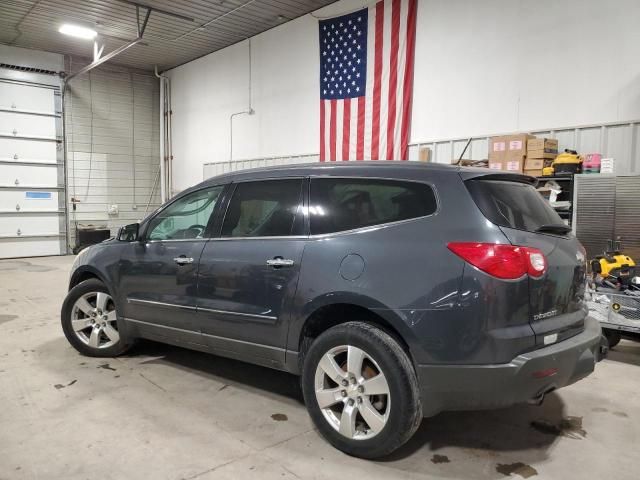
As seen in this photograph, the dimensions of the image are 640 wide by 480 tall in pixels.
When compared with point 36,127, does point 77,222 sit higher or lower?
lower

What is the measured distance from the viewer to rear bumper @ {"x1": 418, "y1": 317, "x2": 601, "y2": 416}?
7.53 feet

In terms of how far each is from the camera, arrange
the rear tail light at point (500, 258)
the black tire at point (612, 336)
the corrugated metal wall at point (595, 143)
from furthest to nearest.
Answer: the corrugated metal wall at point (595, 143) → the black tire at point (612, 336) → the rear tail light at point (500, 258)

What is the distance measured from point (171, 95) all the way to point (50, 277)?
24.2 ft

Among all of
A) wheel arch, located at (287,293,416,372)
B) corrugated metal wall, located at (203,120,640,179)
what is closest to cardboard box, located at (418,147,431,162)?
corrugated metal wall, located at (203,120,640,179)

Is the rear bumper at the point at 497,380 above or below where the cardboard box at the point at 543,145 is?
below

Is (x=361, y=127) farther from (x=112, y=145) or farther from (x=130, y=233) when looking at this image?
(x=112, y=145)

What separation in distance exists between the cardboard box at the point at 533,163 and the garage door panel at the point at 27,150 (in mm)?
12070

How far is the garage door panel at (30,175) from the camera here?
12.4 metres

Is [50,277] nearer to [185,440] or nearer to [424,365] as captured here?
[185,440]

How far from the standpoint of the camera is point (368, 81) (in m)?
9.05

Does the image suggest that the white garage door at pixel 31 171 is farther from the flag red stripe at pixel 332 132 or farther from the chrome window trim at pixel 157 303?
the chrome window trim at pixel 157 303

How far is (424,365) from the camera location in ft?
7.92

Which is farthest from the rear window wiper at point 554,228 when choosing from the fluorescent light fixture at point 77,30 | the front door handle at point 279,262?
the fluorescent light fixture at point 77,30

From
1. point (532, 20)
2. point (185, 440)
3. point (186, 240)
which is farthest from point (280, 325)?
point (532, 20)
